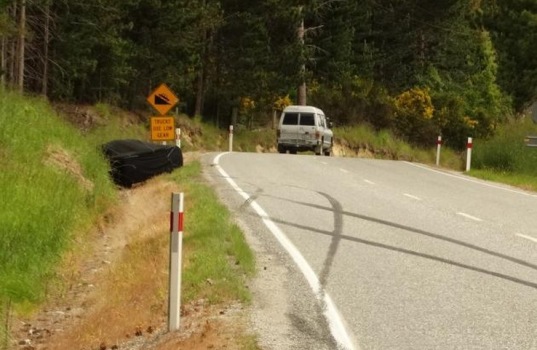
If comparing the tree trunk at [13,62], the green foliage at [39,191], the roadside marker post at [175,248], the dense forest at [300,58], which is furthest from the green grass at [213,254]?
the tree trunk at [13,62]

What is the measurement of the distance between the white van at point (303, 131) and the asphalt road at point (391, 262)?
14369 mm

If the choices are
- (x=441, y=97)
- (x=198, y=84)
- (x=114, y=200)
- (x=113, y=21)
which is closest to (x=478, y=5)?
(x=441, y=97)

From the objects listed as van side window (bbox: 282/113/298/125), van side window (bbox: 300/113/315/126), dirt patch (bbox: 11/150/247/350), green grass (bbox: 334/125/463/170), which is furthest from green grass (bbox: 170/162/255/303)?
green grass (bbox: 334/125/463/170)

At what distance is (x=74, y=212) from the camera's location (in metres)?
11.9

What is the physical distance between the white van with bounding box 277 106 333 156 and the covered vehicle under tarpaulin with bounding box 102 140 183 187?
558 inches

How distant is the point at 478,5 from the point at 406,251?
5224 centimetres

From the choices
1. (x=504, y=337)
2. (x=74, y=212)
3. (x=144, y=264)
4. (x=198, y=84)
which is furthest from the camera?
(x=198, y=84)

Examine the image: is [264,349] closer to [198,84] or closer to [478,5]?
[198,84]

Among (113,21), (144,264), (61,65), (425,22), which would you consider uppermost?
(425,22)

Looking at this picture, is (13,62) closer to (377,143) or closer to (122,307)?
(377,143)

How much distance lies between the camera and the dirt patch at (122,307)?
6.26 metres

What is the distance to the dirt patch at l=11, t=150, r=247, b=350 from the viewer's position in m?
6.26

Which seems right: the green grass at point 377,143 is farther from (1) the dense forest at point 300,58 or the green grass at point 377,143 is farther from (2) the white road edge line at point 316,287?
(2) the white road edge line at point 316,287

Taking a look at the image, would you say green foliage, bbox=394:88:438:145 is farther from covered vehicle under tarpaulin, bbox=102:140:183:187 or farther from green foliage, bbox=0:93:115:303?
green foliage, bbox=0:93:115:303
